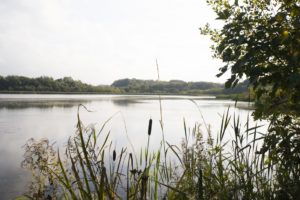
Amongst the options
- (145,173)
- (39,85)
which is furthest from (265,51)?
(39,85)

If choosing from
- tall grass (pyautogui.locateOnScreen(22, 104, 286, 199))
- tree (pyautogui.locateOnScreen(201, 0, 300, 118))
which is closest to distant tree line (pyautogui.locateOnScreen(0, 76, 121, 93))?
tall grass (pyautogui.locateOnScreen(22, 104, 286, 199))

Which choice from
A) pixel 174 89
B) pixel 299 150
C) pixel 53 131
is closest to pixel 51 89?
pixel 174 89

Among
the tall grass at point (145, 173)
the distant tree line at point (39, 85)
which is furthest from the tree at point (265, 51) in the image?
the distant tree line at point (39, 85)

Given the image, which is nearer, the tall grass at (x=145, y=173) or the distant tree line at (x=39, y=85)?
the tall grass at (x=145, y=173)

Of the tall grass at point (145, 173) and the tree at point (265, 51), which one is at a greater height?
the tree at point (265, 51)

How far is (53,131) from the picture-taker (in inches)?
507

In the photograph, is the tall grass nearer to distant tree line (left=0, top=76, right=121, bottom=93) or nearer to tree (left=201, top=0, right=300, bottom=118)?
tree (left=201, top=0, right=300, bottom=118)

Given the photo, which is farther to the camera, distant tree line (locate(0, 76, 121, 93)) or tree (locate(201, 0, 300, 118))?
distant tree line (locate(0, 76, 121, 93))

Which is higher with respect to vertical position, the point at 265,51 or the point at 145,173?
the point at 265,51

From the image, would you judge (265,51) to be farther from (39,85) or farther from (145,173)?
(39,85)

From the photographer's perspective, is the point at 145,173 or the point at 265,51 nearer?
the point at 145,173

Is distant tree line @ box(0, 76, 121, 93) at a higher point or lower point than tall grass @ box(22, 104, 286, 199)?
higher

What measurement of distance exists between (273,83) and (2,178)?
6092mm

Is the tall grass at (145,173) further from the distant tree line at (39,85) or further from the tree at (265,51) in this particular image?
the distant tree line at (39,85)
